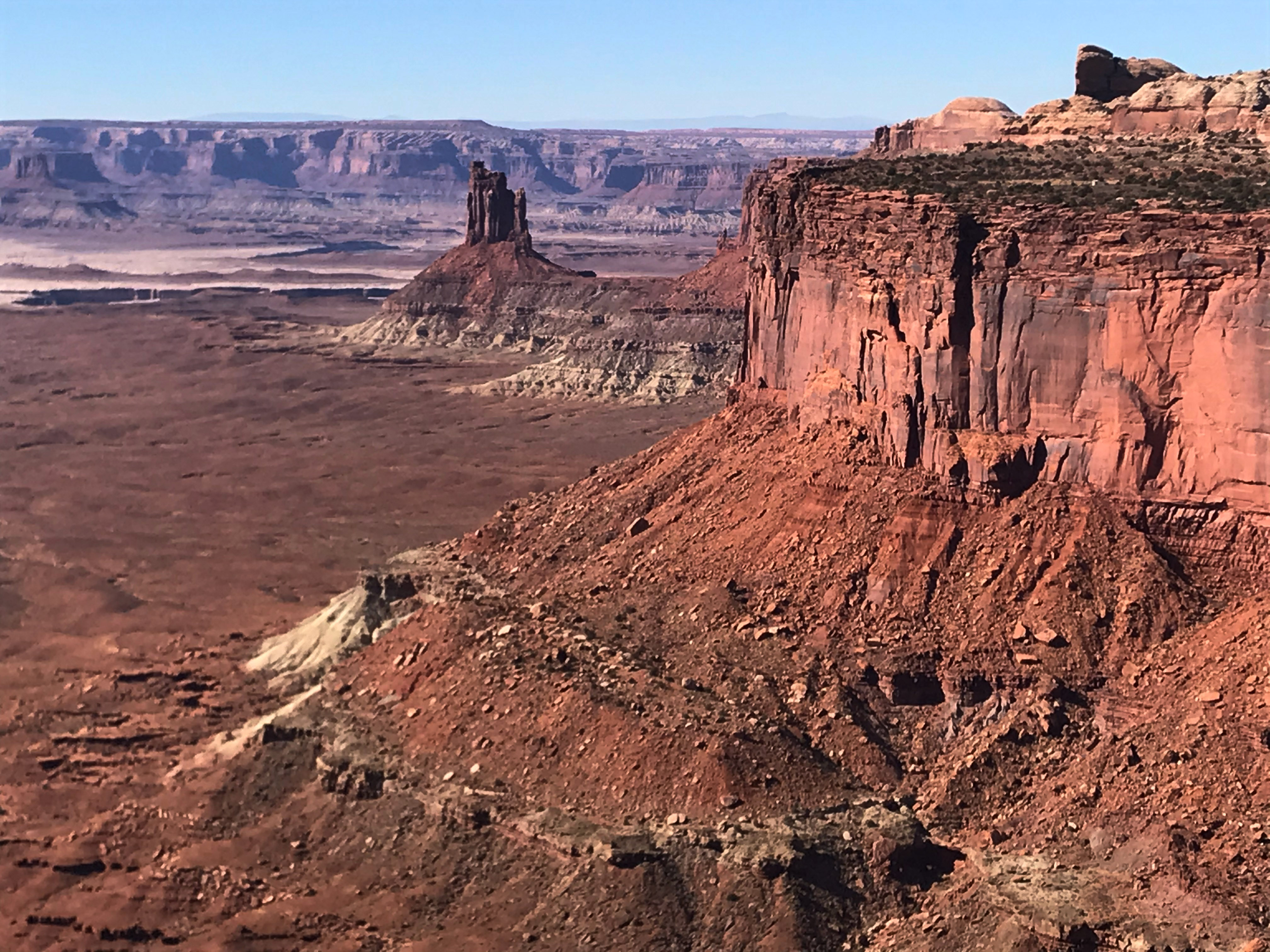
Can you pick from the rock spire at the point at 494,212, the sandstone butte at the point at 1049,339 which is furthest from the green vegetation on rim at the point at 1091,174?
the rock spire at the point at 494,212

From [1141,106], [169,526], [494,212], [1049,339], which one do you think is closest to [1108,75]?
[1141,106]

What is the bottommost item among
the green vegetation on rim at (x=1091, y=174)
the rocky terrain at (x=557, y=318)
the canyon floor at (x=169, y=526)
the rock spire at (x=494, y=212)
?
the canyon floor at (x=169, y=526)

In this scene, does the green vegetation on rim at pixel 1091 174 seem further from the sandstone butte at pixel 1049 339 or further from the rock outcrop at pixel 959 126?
the rock outcrop at pixel 959 126

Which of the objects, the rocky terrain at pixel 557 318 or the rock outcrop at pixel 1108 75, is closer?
the rock outcrop at pixel 1108 75

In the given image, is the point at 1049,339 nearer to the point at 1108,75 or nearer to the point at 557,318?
the point at 1108,75

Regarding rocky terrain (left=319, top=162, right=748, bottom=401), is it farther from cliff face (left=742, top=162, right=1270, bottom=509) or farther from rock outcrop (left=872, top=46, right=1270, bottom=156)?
cliff face (left=742, top=162, right=1270, bottom=509)

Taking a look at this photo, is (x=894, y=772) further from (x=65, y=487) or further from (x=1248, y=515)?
(x=65, y=487)

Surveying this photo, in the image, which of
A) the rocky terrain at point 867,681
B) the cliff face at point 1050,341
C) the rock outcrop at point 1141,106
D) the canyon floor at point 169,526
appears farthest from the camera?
the rock outcrop at point 1141,106
